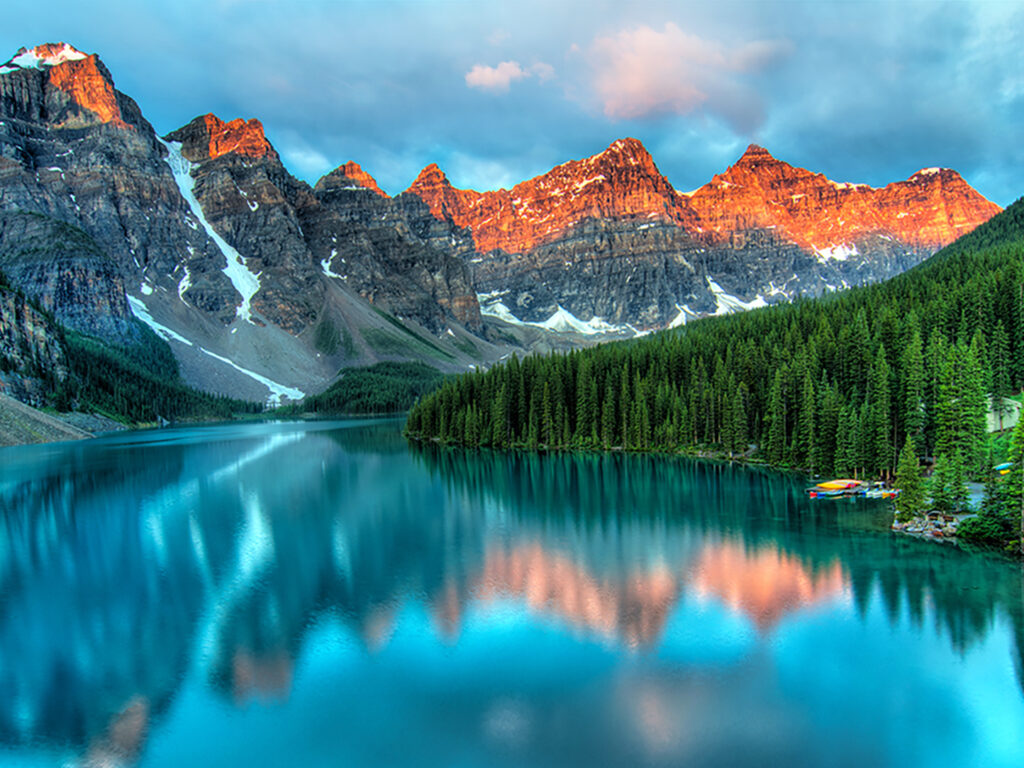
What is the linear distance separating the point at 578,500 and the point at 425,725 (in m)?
37.3

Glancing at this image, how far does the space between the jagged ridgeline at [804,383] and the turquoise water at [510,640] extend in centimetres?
1321

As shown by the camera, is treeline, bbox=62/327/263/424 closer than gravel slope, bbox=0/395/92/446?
No

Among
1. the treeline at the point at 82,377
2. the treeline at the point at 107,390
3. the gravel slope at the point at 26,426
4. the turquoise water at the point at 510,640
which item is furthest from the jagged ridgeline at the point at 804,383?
the treeline at the point at 107,390

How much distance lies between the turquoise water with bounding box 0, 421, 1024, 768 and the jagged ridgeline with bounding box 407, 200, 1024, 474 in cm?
1321

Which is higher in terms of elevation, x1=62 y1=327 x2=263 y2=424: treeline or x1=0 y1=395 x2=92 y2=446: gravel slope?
x1=62 y1=327 x2=263 y2=424: treeline

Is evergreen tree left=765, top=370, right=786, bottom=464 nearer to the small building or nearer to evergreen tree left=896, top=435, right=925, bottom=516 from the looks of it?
the small building

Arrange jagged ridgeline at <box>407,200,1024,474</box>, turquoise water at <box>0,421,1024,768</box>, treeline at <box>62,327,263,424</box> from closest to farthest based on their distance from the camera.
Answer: turquoise water at <box>0,421,1024,768</box>
jagged ridgeline at <box>407,200,1024,474</box>
treeline at <box>62,327,263,424</box>

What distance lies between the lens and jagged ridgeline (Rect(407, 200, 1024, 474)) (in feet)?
191

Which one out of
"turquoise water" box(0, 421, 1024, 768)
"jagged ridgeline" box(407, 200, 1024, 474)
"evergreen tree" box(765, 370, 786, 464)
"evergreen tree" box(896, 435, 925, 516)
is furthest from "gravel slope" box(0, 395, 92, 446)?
"evergreen tree" box(896, 435, 925, 516)

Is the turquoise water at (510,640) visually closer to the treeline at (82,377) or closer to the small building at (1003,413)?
the small building at (1003,413)

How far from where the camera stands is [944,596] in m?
29.0

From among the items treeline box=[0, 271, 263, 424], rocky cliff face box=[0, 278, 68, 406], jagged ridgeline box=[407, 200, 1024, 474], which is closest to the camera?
jagged ridgeline box=[407, 200, 1024, 474]

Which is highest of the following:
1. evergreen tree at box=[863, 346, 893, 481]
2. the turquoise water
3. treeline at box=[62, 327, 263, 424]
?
treeline at box=[62, 327, 263, 424]

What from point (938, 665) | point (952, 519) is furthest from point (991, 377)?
point (938, 665)
